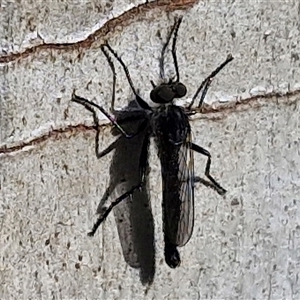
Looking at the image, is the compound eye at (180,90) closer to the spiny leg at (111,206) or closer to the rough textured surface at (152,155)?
the rough textured surface at (152,155)

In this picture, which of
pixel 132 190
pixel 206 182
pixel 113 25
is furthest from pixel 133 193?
pixel 113 25

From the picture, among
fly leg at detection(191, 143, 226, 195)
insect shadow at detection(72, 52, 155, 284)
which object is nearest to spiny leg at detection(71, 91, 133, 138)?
insect shadow at detection(72, 52, 155, 284)

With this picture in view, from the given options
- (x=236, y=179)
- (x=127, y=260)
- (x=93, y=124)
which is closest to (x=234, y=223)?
(x=236, y=179)

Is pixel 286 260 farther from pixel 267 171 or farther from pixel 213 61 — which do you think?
pixel 213 61

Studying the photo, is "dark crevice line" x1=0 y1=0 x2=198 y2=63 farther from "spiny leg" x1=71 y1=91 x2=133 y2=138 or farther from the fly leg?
the fly leg

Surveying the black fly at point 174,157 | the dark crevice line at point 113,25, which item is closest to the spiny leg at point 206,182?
the black fly at point 174,157

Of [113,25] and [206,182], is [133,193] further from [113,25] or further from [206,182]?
[113,25]
